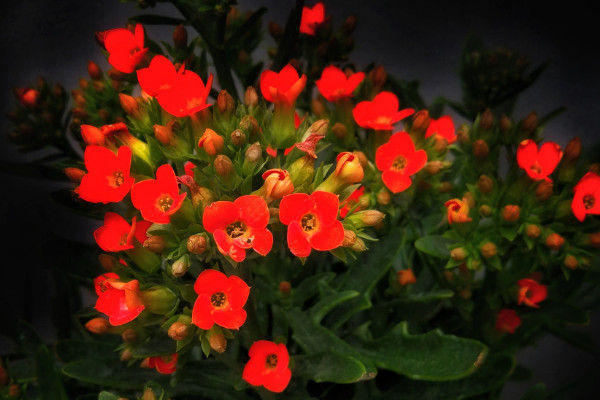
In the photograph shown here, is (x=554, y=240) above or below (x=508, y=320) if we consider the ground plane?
above

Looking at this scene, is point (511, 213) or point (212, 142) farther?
point (511, 213)

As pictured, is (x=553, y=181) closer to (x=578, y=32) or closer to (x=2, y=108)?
(x=578, y=32)

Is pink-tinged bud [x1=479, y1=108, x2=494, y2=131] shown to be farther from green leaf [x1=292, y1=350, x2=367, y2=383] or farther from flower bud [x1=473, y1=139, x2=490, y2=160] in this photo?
green leaf [x1=292, y1=350, x2=367, y2=383]

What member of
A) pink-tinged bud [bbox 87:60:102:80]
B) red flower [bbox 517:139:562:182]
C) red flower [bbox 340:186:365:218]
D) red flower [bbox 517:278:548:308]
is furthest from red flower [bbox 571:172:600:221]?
pink-tinged bud [bbox 87:60:102:80]

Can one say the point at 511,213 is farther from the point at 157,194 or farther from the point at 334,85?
the point at 157,194

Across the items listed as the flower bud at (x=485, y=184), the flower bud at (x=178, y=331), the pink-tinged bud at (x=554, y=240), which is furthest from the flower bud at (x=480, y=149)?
the flower bud at (x=178, y=331)

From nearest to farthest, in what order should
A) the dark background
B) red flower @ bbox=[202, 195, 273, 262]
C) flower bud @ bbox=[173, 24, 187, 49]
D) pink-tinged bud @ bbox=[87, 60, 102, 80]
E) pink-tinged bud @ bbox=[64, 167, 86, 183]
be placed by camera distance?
red flower @ bbox=[202, 195, 273, 262] < pink-tinged bud @ bbox=[64, 167, 86, 183] < flower bud @ bbox=[173, 24, 187, 49] < pink-tinged bud @ bbox=[87, 60, 102, 80] < the dark background

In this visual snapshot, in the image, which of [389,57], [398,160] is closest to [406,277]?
[398,160]
